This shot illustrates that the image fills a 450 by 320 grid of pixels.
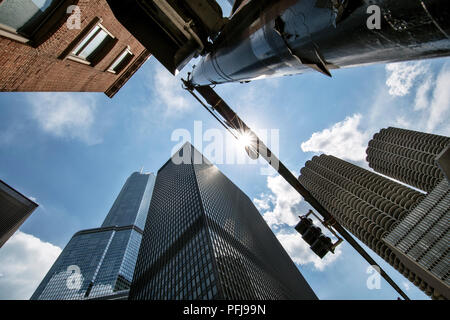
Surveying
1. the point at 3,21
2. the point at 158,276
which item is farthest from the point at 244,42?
the point at 158,276

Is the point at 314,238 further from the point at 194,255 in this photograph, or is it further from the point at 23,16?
the point at 194,255

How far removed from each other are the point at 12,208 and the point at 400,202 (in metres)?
150

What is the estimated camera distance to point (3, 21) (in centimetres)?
668

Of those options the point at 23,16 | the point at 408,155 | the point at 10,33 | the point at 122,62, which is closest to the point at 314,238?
the point at 10,33

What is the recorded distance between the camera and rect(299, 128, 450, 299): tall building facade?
90938mm

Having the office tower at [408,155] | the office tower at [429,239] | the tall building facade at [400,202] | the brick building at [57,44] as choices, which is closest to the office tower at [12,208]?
the brick building at [57,44]

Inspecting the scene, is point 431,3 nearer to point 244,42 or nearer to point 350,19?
point 350,19

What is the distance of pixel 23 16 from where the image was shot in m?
7.27

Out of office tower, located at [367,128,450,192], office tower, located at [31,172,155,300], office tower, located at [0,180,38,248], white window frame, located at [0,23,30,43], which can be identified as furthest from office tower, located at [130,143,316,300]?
office tower, located at [367,128,450,192]

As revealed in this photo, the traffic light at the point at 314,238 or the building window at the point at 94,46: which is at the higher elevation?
the building window at the point at 94,46

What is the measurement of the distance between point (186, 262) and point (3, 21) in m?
75.4

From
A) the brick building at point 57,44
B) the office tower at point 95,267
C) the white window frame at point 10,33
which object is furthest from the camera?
the office tower at point 95,267

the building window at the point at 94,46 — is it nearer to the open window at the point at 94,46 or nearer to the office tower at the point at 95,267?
the open window at the point at 94,46

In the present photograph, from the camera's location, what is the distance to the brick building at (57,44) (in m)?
7.15
